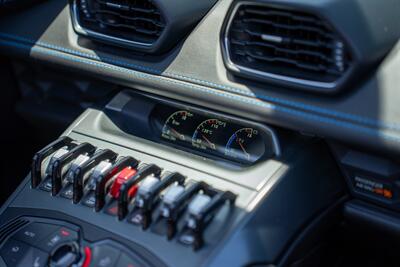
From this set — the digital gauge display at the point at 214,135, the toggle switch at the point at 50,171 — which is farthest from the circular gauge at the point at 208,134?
the toggle switch at the point at 50,171

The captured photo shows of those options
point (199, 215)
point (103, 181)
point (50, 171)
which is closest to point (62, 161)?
point (50, 171)

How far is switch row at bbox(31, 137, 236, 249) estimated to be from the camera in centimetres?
143

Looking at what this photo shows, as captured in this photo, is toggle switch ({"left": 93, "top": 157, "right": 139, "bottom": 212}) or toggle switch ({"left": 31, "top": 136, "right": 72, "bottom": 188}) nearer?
toggle switch ({"left": 93, "top": 157, "right": 139, "bottom": 212})

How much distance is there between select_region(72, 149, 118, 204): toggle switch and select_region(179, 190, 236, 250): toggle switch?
29 cm

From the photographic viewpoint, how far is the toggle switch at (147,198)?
1463mm

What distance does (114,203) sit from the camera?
1564 millimetres

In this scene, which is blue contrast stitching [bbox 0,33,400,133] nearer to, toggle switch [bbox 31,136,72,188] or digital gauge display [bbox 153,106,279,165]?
digital gauge display [bbox 153,106,279,165]

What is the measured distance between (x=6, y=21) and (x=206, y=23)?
760 millimetres

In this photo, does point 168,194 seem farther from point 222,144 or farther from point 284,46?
point 284,46

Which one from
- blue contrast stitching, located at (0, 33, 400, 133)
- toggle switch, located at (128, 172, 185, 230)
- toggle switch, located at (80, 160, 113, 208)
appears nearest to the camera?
blue contrast stitching, located at (0, 33, 400, 133)

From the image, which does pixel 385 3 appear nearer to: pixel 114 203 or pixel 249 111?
pixel 249 111

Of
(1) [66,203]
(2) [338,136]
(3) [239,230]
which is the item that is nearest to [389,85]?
(2) [338,136]

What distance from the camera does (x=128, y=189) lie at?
1515 millimetres

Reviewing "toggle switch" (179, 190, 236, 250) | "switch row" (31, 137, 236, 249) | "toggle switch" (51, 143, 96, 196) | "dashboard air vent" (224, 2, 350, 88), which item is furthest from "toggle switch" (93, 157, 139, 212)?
"dashboard air vent" (224, 2, 350, 88)
